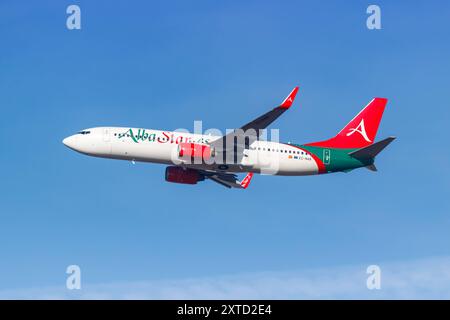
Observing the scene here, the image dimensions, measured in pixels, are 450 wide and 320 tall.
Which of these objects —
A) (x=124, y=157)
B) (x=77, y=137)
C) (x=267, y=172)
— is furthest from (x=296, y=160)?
(x=77, y=137)

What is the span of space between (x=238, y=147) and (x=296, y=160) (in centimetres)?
762

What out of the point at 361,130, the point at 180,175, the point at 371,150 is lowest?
the point at 180,175

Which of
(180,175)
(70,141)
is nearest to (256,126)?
(180,175)

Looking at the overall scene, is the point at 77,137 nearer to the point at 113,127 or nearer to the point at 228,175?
the point at 113,127

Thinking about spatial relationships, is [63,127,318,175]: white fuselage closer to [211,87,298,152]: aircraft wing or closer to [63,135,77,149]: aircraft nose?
[63,135,77,149]: aircraft nose

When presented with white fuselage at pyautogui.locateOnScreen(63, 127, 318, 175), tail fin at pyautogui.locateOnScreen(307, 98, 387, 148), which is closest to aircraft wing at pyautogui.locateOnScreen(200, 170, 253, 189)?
white fuselage at pyautogui.locateOnScreen(63, 127, 318, 175)

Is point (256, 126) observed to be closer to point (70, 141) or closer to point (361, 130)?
point (361, 130)

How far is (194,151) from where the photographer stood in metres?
82.1

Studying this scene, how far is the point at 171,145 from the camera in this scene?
82.8 meters

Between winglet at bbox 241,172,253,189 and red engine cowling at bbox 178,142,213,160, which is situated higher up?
red engine cowling at bbox 178,142,213,160

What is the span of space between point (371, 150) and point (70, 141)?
32.9 m

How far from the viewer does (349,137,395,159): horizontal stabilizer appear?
8200 cm

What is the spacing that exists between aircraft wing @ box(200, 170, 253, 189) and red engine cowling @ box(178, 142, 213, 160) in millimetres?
6645

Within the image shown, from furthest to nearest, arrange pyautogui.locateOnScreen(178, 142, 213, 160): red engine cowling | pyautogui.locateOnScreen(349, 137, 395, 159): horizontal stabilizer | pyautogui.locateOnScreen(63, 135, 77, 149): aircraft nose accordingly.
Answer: pyautogui.locateOnScreen(63, 135, 77, 149): aircraft nose < pyautogui.locateOnScreen(349, 137, 395, 159): horizontal stabilizer < pyautogui.locateOnScreen(178, 142, 213, 160): red engine cowling
